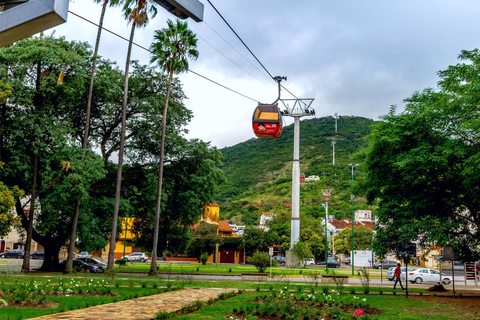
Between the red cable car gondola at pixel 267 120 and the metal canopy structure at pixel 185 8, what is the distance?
13.9 meters

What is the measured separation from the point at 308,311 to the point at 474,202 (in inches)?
539

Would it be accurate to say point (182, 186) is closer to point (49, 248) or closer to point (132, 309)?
point (49, 248)

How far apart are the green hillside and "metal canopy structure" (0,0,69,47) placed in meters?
73.3

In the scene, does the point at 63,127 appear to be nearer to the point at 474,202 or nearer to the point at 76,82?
the point at 76,82

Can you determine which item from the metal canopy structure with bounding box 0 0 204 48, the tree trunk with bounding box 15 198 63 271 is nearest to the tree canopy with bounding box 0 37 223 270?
the tree trunk with bounding box 15 198 63 271

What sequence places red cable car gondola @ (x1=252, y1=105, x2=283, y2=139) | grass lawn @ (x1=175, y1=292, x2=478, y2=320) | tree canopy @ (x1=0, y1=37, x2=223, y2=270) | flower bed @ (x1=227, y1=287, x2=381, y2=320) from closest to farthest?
flower bed @ (x1=227, y1=287, x2=381, y2=320)
grass lawn @ (x1=175, y1=292, x2=478, y2=320)
red cable car gondola @ (x1=252, y1=105, x2=283, y2=139)
tree canopy @ (x1=0, y1=37, x2=223, y2=270)

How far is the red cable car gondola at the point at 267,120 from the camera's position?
18781 millimetres

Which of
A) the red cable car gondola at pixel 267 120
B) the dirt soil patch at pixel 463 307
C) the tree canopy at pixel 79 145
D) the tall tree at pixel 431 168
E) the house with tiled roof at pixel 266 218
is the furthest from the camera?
the house with tiled roof at pixel 266 218

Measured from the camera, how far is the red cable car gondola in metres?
18.8

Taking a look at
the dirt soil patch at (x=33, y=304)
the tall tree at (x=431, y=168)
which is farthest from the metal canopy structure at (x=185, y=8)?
the tall tree at (x=431, y=168)

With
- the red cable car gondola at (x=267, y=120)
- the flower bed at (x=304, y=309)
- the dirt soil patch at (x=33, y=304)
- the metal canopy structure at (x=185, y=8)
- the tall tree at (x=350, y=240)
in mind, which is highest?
the red cable car gondola at (x=267, y=120)

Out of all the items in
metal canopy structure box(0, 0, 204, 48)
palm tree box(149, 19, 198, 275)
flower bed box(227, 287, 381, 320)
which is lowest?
flower bed box(227, 287, 381, 320)

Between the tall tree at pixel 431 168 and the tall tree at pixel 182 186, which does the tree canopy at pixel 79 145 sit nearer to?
the tall tree at pixel 182 186

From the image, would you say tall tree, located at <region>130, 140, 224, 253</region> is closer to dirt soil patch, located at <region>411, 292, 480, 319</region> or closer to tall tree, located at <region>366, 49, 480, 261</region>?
tall tree, located at <region>366, 49, 480, 261</region>
